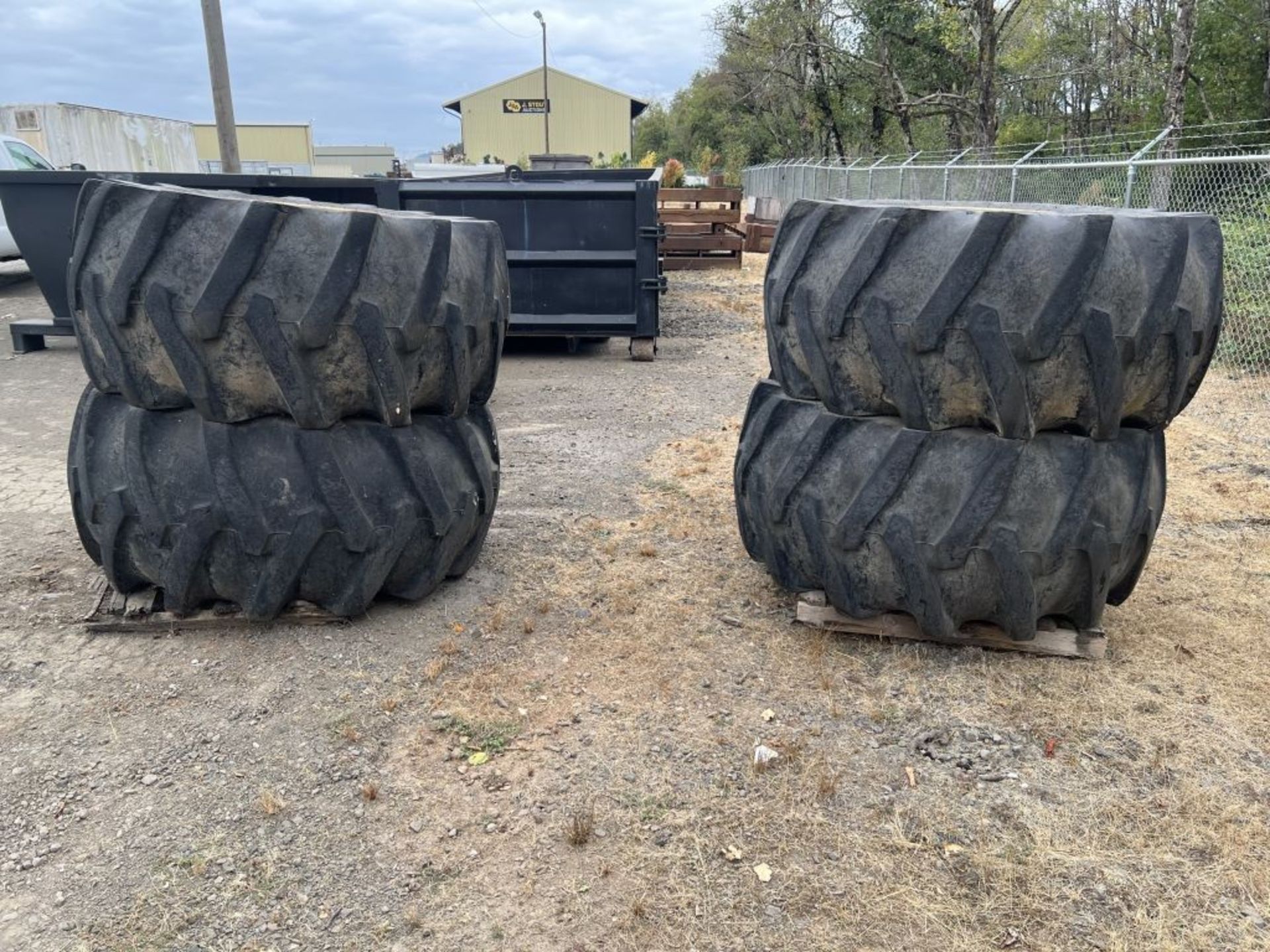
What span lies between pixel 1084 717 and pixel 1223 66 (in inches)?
815

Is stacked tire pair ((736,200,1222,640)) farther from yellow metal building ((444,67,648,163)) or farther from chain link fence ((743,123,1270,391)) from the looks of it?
yellow metal building ((444,67,648,163))

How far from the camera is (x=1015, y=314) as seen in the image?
255 centimetres

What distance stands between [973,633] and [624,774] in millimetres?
1367

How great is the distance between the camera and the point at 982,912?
1.97m

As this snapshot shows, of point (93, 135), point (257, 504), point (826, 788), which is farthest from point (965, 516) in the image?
point (93, 135)

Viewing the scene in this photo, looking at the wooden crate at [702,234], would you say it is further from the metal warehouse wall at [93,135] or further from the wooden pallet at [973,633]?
the wooden pallet at [973,633]

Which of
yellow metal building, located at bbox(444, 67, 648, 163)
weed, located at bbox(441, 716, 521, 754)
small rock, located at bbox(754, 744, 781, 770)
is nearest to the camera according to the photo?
small rock, located at bbox(754, 744, 781, 770)

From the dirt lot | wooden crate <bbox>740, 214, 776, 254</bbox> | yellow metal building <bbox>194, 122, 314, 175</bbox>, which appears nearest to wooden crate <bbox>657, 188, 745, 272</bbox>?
wooden crate <bbox>740, 214, 776, 254</bbox>

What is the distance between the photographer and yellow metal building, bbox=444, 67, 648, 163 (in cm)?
5991

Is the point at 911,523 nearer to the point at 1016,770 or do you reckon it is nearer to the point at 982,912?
the point at 1016,770

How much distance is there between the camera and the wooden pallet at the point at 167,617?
3102 millimetres

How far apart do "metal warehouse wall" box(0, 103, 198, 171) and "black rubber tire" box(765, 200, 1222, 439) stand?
17339 mm

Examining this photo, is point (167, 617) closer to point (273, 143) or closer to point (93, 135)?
point (93, 135)

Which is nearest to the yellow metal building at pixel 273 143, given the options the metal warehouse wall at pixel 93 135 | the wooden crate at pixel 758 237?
the metal warehouse wall at pixel 93 135
